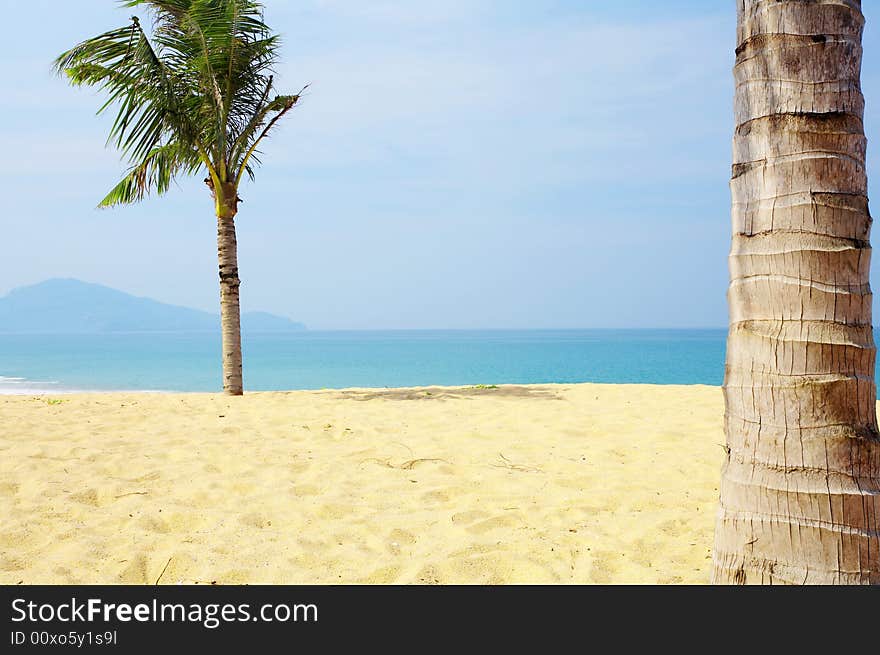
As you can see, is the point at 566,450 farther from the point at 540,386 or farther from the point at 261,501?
the point at 540,386

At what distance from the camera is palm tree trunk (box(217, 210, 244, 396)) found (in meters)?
10.5

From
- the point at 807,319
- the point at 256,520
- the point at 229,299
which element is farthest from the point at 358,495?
the point at 229,299

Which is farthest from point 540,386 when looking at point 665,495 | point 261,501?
point 261,501

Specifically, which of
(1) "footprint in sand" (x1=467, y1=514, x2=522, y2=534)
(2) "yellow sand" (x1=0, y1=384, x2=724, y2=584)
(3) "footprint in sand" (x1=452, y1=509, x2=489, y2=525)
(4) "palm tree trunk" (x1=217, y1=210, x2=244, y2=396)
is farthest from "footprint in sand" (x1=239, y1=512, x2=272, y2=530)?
(4) "palm tree trunk" (x1=217, y1=210, x2=244, y2=396)

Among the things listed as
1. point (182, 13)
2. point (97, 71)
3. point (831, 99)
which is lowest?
point (831, 99)

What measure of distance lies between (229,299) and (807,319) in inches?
370

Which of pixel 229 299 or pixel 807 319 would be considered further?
pixel 229 299

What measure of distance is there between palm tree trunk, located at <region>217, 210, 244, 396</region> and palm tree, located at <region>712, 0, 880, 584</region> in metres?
9.12

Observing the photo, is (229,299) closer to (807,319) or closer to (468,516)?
(468,516)

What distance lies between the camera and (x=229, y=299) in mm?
10508

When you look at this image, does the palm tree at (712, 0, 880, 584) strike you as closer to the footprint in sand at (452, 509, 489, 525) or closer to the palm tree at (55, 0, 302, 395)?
the footprint in sand at (452, 509, 489, 525)
